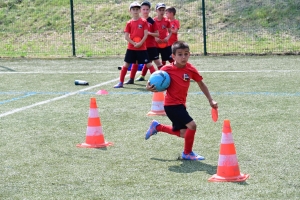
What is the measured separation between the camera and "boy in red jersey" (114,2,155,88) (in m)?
14.3

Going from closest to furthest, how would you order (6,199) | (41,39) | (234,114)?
(6,199)
(234,114)
(41,39)

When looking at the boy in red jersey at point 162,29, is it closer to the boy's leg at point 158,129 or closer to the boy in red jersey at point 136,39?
Answer: the boy in red jersey at point 136,39

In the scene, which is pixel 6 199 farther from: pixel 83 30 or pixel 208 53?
pixel 83 30

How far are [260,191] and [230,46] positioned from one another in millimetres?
16060

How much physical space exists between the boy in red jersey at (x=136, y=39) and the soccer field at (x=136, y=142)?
53 cm

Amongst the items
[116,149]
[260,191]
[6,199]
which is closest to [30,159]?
[116,149]

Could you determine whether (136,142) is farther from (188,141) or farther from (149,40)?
(149,40)

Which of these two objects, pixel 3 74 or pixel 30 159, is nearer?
pixel 30 159

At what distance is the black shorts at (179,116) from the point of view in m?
7.97

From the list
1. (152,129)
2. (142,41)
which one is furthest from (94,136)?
(142,41)

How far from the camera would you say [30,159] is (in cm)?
801

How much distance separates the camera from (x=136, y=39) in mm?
14445

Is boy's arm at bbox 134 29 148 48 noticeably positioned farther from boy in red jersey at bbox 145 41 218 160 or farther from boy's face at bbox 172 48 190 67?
boy's face at bbox 172 48 190 67

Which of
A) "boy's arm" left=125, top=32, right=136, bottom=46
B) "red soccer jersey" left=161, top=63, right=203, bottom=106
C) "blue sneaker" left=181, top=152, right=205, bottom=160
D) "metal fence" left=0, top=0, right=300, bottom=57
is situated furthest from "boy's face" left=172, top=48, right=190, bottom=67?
"metal fence" left=0, top=0, right=300, bottom=57
